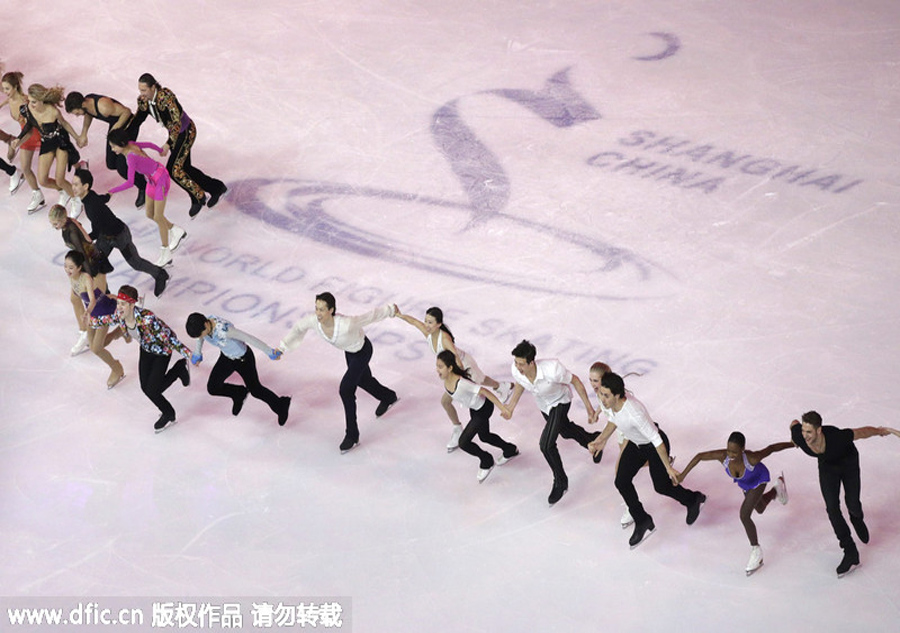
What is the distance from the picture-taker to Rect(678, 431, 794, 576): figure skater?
7.13m

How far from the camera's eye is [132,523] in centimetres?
845

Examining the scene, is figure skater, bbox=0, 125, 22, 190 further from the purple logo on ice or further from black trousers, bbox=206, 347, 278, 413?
black trousers, bbox=206, 347, 278, 413

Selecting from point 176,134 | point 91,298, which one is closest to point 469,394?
point 91,298

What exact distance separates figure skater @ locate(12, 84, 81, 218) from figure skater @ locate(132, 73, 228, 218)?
820mm

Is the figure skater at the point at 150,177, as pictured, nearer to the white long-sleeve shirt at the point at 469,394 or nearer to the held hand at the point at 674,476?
the white long-sleeve shirt at the point at 469,394

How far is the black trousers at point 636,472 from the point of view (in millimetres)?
7469

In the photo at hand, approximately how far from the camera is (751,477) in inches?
284

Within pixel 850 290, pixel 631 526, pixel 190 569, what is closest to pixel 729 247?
pixel 850 290

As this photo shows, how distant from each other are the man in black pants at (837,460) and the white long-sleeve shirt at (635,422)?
0.85m

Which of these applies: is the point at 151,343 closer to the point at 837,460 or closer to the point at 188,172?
the point at 188,172

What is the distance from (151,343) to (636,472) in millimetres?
3844

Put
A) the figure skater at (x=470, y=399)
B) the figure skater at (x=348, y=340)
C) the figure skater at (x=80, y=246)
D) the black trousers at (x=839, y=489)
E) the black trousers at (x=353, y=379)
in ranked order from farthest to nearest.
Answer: the figure skater at (x=80, y=246) < the black trousers at (x=353, y=379) < the figure skater at (x=348, y=340) < the figure skater at (x=470, y=399) < the black trousers at (x=839, y=489)

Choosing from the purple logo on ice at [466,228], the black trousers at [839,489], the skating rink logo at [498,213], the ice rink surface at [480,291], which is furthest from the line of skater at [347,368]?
the skating rink logo at [498,213]

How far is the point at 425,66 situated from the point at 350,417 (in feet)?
22.0
